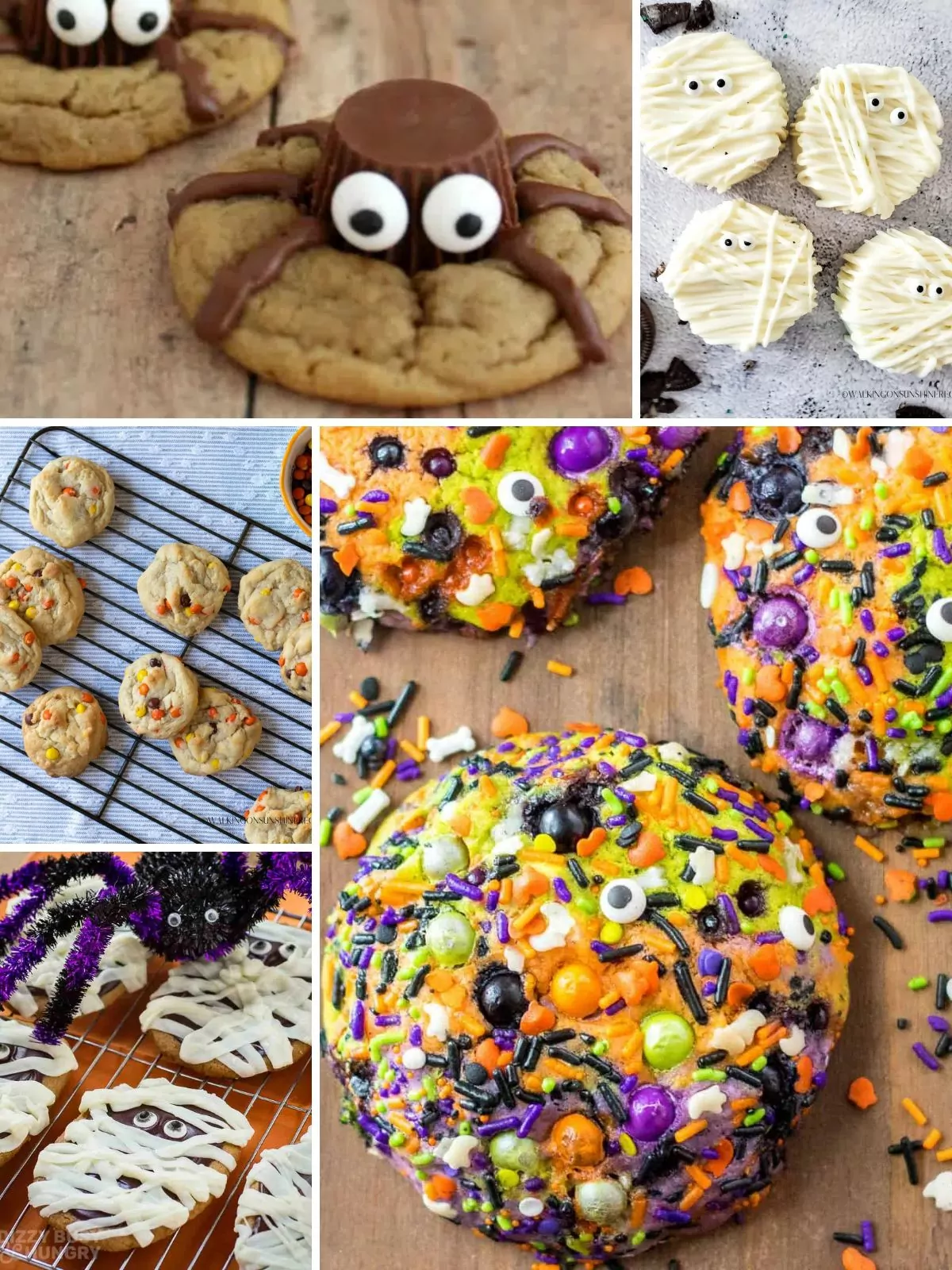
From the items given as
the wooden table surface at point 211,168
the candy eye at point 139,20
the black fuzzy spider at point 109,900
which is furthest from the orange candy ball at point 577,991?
the candy eye at point 139,20

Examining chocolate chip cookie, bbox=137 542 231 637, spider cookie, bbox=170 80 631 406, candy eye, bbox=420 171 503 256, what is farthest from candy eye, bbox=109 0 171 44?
chocolate chip cookie, bbox=137 542 231 637

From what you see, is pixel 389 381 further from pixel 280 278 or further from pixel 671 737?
pixel 671 737

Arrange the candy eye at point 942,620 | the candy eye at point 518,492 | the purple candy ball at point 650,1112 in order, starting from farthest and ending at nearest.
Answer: the candy eye at point 518,492 < the candy eye at point 942,620 < the purple candy ball at point 650,1112

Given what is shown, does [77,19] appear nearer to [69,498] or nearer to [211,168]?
[211,168]

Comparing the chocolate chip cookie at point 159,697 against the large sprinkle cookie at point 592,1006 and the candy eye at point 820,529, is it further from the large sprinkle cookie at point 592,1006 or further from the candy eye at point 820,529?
the candy eye at point 820,529

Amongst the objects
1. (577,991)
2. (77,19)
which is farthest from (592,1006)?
(77,19)

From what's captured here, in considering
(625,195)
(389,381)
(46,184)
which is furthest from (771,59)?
(46,184)
